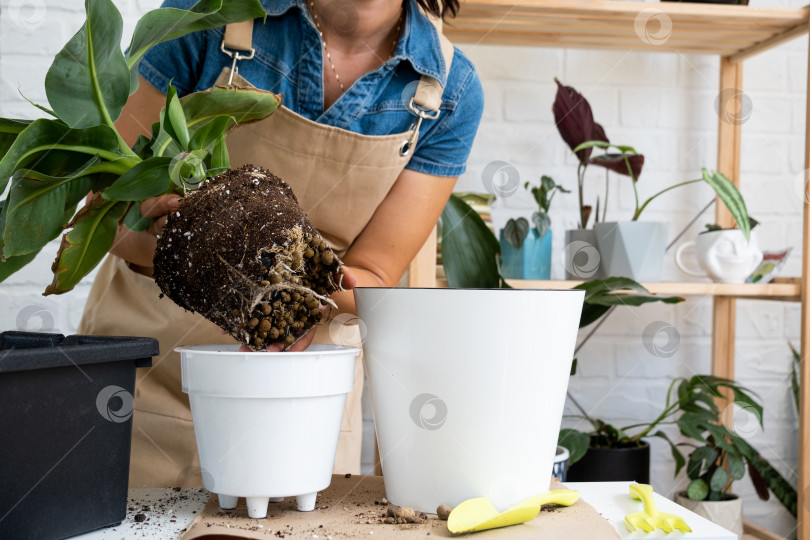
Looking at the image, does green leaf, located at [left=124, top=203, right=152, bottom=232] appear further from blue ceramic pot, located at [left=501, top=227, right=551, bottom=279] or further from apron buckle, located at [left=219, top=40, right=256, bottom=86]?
blue ceramic pot, located at [left=501, top=227, right=551, bottom=279]

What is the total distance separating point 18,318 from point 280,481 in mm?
1138

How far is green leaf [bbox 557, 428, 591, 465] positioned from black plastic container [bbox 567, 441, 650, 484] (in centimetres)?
4

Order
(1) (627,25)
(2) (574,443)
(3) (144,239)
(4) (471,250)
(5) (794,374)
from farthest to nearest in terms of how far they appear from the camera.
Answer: (5) (794,374), (1) (627,25), (2) (574,443), (4) (471,250), (3) (144,239)

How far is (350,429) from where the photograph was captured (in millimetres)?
1088

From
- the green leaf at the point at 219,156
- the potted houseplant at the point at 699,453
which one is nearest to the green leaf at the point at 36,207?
the green leaf at the point at 219,156

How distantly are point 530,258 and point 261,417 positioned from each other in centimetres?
100

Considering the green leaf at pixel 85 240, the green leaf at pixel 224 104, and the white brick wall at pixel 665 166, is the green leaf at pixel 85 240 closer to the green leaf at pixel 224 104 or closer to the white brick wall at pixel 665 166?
the green leaf at pixel 224 104

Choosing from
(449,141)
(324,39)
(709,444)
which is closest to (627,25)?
(449,141)

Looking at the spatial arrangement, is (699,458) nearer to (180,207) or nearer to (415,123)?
(415,123)

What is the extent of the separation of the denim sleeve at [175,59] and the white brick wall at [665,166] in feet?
2.61

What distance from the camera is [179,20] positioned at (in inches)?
24.2

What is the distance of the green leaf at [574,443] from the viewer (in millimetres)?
1316

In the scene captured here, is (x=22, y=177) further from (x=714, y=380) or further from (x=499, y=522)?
(x=714, y=380)

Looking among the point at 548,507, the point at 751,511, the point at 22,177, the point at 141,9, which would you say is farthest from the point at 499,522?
the point at 751,511
